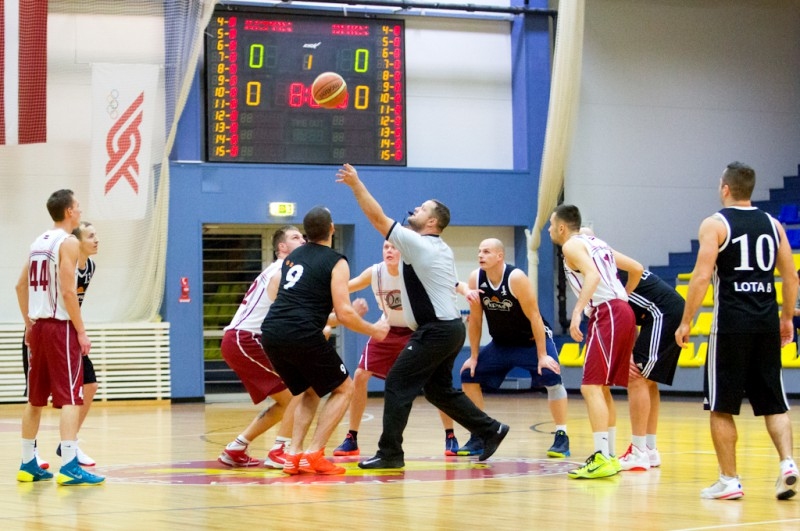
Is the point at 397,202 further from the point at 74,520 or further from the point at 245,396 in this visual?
the point at 74,520

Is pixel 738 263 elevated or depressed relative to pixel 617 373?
elevated

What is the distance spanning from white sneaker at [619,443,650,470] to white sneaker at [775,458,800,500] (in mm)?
1746

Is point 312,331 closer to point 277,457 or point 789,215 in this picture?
point 277,457

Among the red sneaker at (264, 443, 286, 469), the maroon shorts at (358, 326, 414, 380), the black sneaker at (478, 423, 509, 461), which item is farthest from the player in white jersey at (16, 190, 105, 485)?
the maroon shorts at (358, 326, 414, 380)

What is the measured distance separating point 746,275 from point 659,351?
6.08 feet

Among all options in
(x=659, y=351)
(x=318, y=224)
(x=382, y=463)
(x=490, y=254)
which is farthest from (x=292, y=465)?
(x=659, y=351)

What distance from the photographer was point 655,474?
7848mm

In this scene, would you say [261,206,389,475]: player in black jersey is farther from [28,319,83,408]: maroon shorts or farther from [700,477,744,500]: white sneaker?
[700,477,744,500]: white sneaker

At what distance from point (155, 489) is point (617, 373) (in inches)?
117

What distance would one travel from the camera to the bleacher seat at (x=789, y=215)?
19219 millimetres

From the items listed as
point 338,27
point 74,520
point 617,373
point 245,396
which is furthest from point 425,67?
point 74,520

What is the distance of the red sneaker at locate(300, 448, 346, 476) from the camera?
7758 millimetres

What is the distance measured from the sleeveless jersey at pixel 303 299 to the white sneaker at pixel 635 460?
2.18m

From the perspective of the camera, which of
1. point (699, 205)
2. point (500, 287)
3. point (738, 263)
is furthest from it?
point (699, 205)
